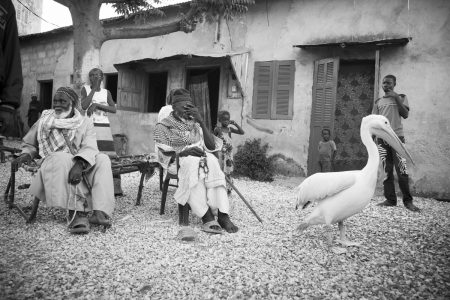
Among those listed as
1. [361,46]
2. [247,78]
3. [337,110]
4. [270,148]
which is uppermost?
[361,46]

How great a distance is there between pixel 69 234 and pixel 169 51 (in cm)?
798

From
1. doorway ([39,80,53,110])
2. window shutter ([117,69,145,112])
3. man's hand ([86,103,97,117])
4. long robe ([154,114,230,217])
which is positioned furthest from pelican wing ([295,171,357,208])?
doorway ([39,80,53,110])

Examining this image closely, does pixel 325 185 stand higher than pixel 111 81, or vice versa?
pixel 111 81

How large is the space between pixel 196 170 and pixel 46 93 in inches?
538

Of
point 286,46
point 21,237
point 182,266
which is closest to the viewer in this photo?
point 182,266

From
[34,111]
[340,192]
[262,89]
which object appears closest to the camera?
[340,192]

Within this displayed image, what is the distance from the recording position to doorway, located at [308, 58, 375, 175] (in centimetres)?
779

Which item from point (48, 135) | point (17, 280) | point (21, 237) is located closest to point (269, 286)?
point (17, 280)

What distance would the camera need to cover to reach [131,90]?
10633 millimetres

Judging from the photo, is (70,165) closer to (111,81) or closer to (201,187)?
(201,187)

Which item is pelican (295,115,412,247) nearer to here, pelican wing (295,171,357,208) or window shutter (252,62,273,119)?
pelican wing (295,171,357,208)

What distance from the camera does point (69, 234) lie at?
10.6 feet

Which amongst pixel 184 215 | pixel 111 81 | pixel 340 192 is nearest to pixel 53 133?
pixel 184 215

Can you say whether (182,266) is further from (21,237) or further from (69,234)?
(21,237)
